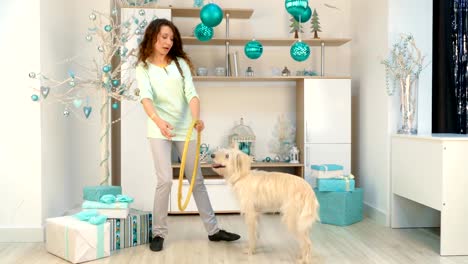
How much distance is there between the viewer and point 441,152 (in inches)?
122

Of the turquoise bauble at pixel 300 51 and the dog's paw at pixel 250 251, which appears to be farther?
the turquoise bauble at pixel 300 51

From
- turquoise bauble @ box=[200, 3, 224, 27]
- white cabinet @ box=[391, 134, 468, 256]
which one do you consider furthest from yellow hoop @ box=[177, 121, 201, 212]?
white cabinet @ box=[391, 134, 468, 256]

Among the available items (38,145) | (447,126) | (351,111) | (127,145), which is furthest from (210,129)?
(447,126)

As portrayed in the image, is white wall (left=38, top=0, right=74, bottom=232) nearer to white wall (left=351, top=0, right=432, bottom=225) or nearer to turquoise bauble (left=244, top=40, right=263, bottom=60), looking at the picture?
turquoise bauble (left=244, top=40, right=263, bottom=60)

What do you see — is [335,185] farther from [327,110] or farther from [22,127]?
[22,127]

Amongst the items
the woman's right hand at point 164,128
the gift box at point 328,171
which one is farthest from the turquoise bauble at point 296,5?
the gift box at point 328,171

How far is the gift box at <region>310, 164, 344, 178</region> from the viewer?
4141mm

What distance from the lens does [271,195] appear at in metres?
2.96

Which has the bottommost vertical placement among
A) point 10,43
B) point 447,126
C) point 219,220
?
point 219,220

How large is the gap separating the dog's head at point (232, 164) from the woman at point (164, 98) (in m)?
0.30

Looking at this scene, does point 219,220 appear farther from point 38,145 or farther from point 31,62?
point 31,62

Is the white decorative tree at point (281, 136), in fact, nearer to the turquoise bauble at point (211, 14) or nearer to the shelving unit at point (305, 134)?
the shelving unit at point (305, 134)

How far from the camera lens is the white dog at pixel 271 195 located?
9.40 feet

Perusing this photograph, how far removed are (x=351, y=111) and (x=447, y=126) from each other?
1011mm
